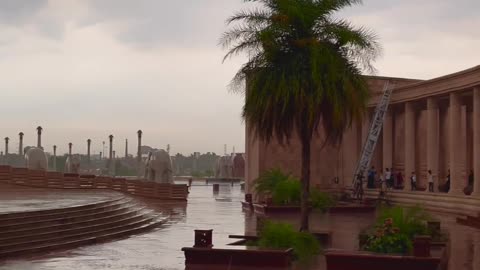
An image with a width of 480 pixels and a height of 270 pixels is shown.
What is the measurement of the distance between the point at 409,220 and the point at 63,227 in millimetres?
9468

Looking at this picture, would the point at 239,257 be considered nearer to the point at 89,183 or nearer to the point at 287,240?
the point at 287,240

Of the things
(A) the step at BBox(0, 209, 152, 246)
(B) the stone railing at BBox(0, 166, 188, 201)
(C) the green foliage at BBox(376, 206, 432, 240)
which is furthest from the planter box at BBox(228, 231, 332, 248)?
(B) the stone railing at BBox(0, 166, 188, 201)

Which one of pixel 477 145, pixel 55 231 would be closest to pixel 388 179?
pixel 477 145

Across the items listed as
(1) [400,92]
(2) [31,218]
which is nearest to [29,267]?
(2) [31,218]

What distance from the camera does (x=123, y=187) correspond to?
4431 cm

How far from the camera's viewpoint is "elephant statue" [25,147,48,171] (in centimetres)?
5647

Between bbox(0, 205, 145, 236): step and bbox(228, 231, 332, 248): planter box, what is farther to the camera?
bbox(0, 205, 145, 236): step

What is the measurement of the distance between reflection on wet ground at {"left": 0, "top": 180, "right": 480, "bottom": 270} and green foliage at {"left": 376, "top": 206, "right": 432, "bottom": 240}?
1.04m

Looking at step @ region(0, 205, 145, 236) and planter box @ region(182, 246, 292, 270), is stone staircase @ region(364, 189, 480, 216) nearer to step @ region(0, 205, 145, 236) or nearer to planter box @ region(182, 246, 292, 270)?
step @ region(0, 205, 145, 236)

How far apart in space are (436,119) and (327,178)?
1063 cm

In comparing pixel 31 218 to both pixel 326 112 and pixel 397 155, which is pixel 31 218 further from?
pixel 397 155

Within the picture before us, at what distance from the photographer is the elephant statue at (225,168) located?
136125 mm

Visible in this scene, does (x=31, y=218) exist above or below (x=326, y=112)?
below

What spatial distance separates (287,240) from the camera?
15.7 meters
